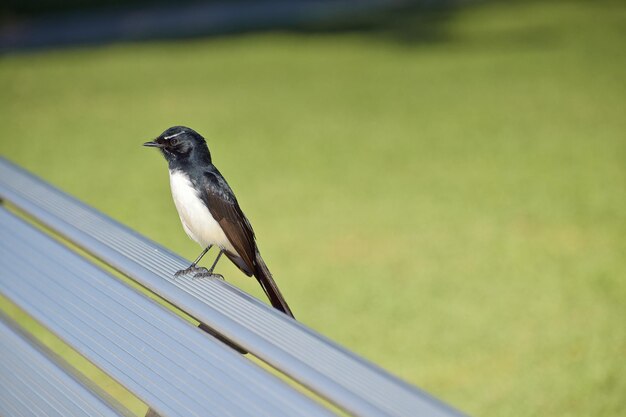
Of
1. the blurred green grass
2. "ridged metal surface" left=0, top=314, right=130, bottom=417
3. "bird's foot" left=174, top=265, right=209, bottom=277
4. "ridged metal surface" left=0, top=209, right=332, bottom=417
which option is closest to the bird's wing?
"bird's foot" left=174, top=265, right=209, bottom=277

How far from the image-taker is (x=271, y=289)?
8.48 feet

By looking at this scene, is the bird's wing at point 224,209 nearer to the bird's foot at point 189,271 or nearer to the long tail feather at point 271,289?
the long tail feather at point 271,289

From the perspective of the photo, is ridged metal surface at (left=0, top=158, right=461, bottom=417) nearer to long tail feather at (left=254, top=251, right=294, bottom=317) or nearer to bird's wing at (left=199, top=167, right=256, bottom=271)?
long tail feather at (left=254, top=251, right=294, bottom=317)

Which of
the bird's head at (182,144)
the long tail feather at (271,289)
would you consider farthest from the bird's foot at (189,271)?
the bird's head at (182,144)

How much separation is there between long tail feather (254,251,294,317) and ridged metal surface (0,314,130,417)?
1.74 ft

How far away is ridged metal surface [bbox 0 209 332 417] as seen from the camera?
1.73 meters

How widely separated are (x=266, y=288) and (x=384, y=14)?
1730cm

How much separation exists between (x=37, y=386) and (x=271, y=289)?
69 cm

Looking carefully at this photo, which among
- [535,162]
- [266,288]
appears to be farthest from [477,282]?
[266,288]

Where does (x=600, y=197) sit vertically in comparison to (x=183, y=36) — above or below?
below

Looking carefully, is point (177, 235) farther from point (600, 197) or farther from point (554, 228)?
point (600, 197)

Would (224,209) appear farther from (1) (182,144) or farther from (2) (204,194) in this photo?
(1) (182,144)

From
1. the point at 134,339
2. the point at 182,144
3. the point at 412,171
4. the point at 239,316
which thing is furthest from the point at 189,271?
the point at 412,171

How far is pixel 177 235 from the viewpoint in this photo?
7.60 meters
